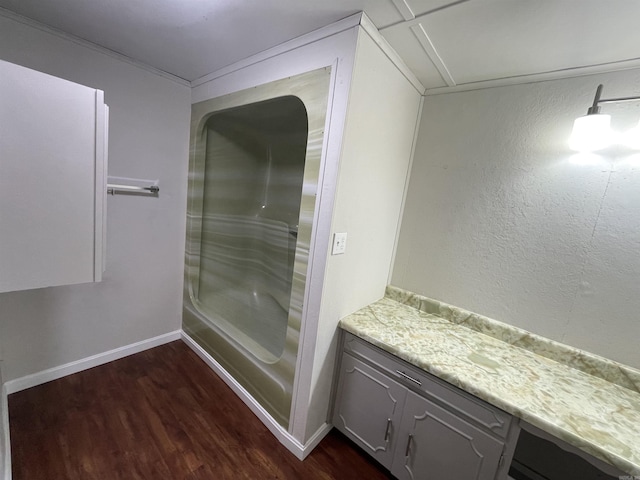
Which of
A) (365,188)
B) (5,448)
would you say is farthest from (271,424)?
(365,188)

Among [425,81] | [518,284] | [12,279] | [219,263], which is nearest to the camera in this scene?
[12,279]

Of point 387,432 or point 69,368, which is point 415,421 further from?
point 69,368

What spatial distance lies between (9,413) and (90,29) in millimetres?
2225

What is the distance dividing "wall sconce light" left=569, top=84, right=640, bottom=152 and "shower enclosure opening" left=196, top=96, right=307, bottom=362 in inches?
63.2

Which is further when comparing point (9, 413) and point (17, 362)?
point (17, 362)

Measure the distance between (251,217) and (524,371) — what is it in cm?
238

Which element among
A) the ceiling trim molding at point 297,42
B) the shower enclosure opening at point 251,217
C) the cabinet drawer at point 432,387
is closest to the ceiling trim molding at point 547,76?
the ceiling trim molding at point 297,42

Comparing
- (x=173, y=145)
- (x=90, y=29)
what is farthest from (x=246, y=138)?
(x=90, y=29)

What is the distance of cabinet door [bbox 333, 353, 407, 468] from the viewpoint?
1.28m

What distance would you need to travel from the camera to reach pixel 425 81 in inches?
61.4

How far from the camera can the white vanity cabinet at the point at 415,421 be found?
1021 mm

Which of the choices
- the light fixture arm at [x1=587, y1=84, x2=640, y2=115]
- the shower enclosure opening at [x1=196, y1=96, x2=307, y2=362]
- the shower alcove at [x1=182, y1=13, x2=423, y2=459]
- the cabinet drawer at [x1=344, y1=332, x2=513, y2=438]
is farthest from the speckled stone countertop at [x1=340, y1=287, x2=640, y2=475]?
the light fixture arm at [x1=587, y1=84, x2=640, y2=115]

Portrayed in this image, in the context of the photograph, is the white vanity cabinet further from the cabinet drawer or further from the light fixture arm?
the light fixture arm

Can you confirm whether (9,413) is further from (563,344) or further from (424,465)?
(563,344)
